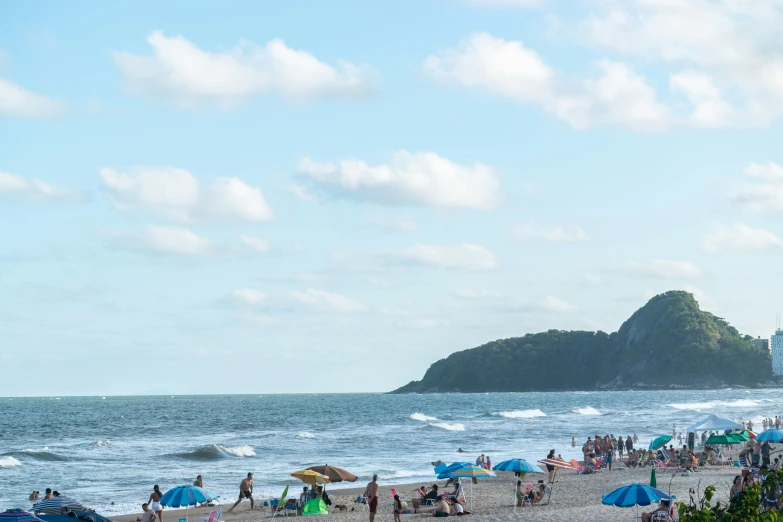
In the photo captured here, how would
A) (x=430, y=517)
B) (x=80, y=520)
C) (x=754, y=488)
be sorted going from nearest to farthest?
(x=754, y=488) → (x=80, y=520) → (x=430, y=517)

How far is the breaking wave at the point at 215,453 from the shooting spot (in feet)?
162

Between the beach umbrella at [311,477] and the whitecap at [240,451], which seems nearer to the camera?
the beach umbrella at [311,477]

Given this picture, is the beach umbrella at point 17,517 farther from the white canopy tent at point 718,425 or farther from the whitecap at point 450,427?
the whitecap at point 450,427

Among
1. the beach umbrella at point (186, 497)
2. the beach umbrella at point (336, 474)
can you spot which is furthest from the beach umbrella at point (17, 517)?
the beach umbrella at point (336, 474)

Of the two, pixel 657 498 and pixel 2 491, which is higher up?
pixel 657 498

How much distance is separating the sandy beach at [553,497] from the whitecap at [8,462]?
18.8 m

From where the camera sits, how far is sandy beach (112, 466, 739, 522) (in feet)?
73.4

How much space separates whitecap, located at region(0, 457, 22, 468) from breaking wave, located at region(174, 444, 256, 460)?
8.17 metres

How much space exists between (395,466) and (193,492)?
20.0m

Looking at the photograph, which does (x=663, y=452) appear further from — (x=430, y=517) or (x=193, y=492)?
(x=193, y=492)

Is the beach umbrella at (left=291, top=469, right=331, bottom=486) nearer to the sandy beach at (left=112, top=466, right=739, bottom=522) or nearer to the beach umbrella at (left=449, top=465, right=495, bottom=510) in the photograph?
the sandy beach at (left=112, top=466, right=739, bottom=522)

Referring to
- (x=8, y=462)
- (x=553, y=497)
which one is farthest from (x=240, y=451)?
(x=553, y=497)

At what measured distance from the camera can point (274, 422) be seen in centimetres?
8644

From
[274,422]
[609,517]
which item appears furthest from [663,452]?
[274,422]
